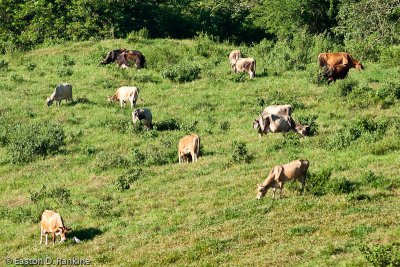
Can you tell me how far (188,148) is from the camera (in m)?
25.8

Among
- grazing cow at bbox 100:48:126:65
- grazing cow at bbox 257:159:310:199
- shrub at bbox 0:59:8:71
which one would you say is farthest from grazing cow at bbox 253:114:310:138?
shrub at bbox 0:59:8:71

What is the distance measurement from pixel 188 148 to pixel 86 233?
6529 millimetres

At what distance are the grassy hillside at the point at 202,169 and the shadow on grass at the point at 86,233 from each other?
5cm

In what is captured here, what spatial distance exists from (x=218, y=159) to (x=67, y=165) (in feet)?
18.6

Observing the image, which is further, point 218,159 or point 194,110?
point 194,110

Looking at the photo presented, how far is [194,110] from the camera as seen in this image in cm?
3241

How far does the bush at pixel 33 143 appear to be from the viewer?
27859 millimetres

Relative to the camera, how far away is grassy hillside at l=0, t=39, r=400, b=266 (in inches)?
709

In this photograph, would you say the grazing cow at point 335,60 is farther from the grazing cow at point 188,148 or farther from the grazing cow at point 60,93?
the grazing cow at point 60,93

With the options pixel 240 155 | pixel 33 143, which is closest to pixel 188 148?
pixel 240 155

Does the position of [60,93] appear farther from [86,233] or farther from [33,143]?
[86,233]

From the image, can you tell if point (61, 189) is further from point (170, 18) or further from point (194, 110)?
point (170, 18)

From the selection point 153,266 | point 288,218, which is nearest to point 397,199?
point 288,218

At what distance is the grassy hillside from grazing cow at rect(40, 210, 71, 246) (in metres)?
0.38
